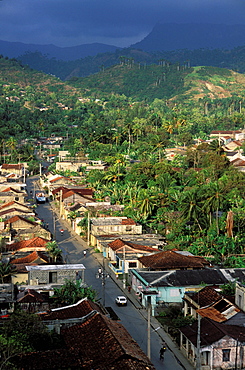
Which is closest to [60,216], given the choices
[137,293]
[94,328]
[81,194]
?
[81,194]

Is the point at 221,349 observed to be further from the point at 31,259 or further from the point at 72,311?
the point at 31,259

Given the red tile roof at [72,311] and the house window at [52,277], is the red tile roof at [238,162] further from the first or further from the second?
the red tile roof at [72,311]

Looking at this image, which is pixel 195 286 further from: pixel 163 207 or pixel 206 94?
pixel 206 94

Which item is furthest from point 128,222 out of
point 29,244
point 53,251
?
point 53,251

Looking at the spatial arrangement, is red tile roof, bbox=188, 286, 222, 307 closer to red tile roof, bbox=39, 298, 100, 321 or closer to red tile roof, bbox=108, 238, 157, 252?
red tile roof, bbox=39, 298, 100, 321

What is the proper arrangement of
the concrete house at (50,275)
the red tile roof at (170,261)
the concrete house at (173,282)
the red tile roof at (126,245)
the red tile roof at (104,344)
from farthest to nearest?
the red tile roof at (126,245), the red tile roof at (170,261), the concrete house at (50,275), the concrete house at (173,282), the red tile roof at (104,344)

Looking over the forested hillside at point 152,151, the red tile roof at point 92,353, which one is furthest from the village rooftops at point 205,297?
the forested hillside at point 152,151
